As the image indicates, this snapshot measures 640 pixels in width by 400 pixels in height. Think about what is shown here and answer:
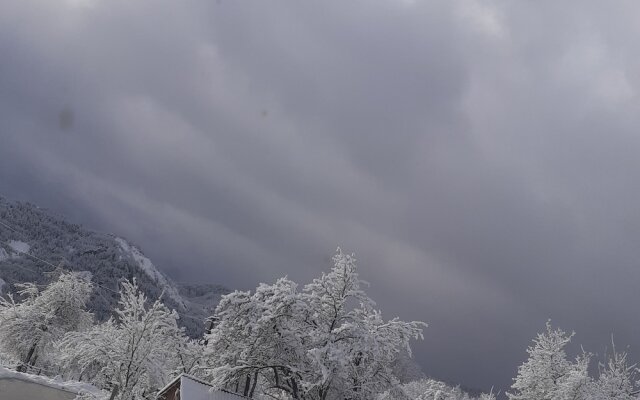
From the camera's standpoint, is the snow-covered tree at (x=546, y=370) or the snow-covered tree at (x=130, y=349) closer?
the snow-covered tree at (x=130, y=349)

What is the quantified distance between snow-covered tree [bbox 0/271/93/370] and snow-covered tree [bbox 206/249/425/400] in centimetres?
2748

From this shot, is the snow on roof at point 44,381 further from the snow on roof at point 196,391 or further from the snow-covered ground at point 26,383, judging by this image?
the snow on roof at point 196,391

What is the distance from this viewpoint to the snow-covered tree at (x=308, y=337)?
2727 centimetres

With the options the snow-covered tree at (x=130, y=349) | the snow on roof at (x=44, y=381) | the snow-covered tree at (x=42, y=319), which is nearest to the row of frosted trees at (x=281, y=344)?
the snow-covered tree at (x=130, y=349)

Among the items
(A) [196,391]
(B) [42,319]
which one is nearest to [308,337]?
(A) [196,391]

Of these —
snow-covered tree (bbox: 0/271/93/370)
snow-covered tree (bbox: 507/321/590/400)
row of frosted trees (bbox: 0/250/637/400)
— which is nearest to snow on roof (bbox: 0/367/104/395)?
row of frosted trees (bbox: 0/250/637/400)

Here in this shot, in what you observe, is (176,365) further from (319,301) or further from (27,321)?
(319,301)

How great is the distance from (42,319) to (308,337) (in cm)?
3393

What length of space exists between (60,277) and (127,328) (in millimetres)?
31552

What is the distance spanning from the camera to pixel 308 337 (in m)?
28.4

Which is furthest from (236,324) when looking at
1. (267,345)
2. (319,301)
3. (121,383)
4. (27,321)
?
(27,321)

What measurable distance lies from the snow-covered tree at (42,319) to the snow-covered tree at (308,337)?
2748 centimetres

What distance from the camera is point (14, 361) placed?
50.1 m

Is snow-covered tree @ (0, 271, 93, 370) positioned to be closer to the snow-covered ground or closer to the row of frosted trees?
the snow-covered ground
